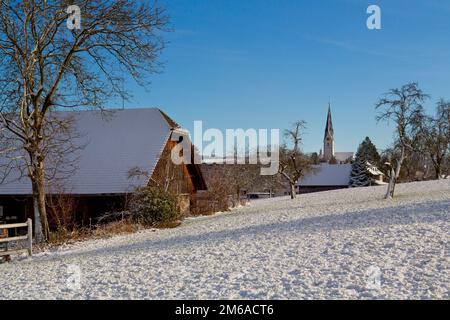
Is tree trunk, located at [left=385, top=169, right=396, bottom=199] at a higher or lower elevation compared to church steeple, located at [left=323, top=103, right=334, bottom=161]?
lower

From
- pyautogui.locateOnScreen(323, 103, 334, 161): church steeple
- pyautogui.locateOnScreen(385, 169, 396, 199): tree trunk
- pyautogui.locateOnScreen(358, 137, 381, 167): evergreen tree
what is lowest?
pyautogui.locateOnScreen(385, 169, 396, 199): tree trunk

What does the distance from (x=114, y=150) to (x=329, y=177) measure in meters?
50.3

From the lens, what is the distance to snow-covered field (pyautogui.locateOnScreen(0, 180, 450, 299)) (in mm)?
7406

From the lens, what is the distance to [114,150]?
27.9 meters

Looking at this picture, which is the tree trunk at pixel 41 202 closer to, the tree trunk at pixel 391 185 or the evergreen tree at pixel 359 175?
the tree trunk at pixel 391 185

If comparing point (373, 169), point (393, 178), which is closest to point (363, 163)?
point (373, 169)

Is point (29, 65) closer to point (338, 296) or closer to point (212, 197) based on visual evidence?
point (338, 296)

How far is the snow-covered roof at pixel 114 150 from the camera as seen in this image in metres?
25.6

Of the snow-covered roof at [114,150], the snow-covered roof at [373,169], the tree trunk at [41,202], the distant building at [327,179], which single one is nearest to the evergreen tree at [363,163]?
the snow-covered roof at [373,169]

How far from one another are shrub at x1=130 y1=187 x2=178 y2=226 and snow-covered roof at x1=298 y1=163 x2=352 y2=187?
5124 cm

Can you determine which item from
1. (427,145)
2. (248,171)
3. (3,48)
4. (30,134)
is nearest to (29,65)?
(3,48)

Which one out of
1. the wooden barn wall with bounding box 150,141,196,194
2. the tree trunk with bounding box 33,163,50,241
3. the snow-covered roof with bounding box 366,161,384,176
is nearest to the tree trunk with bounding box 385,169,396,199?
the wooden barn wall with bounding box 150,141,196,194

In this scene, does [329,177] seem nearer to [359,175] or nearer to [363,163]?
[359,175]

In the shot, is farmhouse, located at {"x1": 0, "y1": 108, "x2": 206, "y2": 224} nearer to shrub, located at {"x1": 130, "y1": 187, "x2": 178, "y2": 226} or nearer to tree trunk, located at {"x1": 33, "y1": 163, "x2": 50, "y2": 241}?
shrub, located at {"x1": 130, "y1": 187, "x2": 178, "y2": 226}
